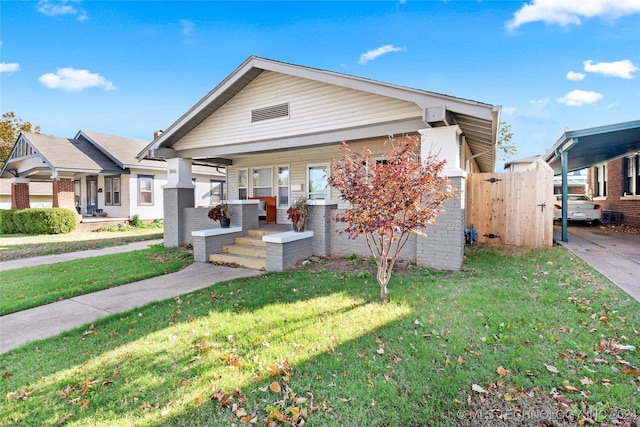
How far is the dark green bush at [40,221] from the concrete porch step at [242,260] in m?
11.7

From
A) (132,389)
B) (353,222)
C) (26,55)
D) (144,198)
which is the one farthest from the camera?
(144,198)

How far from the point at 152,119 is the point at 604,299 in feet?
106

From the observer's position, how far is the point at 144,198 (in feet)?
60.3

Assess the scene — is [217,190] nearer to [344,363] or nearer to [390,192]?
[390,192]

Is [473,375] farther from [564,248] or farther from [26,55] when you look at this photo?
[26,55]

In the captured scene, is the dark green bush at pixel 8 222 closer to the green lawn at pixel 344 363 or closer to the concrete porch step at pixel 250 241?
the concrete porch step at pixel 250 241

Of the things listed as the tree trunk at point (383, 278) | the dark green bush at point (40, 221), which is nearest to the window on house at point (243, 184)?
the tree trunk at point (383, 278)

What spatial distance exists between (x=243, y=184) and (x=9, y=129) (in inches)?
1095

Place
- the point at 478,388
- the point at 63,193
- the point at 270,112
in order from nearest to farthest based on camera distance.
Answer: the point at 478,388
the point at 270,112
the point at 63,193

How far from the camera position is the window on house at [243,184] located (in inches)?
502

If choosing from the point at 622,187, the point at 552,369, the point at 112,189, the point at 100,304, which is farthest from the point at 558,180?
the point at 112,189

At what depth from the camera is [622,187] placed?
13.3 metres

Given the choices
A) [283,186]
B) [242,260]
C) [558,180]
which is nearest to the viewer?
[242,260]

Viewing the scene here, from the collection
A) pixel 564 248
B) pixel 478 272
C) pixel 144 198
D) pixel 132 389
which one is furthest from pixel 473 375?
pixel 144 198
